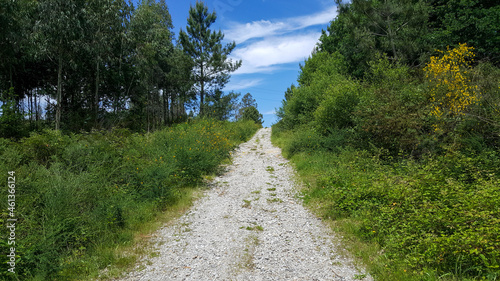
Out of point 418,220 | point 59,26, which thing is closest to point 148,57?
point 59,26

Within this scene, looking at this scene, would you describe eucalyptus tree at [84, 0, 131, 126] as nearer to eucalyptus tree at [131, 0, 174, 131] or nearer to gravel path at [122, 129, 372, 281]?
eucalyptus tree at [131, 0, 174, 131]

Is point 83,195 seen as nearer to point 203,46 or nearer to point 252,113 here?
point 203,46

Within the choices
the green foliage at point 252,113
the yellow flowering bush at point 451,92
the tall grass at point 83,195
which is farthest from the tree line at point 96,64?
the green foliage at point 252,113

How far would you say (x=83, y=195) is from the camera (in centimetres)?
516

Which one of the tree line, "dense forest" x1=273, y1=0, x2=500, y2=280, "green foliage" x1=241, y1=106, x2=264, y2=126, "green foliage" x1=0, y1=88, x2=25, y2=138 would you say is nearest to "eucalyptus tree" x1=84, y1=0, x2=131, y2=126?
the tree line

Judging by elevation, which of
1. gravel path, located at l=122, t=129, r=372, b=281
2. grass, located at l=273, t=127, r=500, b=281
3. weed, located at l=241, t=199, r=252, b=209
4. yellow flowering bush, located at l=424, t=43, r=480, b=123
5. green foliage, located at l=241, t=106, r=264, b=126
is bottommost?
gravel path, located at l=122, t=129, r=372, b=281

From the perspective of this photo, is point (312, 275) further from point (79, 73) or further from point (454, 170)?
point (79, 73)

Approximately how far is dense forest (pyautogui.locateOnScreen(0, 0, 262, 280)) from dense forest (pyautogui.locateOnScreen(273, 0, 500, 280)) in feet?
14.4

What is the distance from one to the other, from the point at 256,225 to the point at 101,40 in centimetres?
1899

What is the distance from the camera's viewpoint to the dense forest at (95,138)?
4059 millimetres

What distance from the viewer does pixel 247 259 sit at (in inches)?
161

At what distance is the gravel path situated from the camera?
3680 mm

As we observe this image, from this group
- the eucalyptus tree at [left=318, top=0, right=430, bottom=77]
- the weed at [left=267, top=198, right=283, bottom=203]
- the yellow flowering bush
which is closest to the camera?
the weed at [left=267, top=198, right=283, bottom=203]

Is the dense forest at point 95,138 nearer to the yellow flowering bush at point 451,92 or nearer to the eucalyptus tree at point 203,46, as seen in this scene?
the eucalyptus tree at point 203,46
